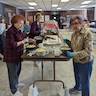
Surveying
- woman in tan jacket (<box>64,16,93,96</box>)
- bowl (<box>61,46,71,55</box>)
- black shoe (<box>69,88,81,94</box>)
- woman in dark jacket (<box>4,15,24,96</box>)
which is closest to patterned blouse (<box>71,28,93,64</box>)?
woman in tan jacket (<box>64,16,93,96</box>)

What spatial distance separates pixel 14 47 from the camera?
3295 millimetres

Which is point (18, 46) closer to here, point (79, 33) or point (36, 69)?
point (79, 33)

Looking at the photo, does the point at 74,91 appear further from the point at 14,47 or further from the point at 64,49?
the point at 14,47

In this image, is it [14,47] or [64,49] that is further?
[64,49]

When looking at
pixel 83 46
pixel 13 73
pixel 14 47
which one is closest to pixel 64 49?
pixel 83 46

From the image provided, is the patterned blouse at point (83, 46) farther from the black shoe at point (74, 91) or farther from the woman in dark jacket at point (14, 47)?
the black shoe at point (74, 91)

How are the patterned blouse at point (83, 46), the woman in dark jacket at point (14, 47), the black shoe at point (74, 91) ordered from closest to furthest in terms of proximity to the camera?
1. the patterned blouse at point (83, 46)
2. the woman in dark jacket at point (14, 47)
3. the black shoe at point (74, 91)

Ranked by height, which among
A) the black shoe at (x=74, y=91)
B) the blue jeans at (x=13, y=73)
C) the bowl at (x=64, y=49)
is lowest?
the black shoe at (x=74, y=91)

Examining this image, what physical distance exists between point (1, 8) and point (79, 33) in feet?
37.4

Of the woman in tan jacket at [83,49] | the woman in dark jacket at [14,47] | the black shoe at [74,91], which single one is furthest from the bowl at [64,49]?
the black shoe at [74,91]

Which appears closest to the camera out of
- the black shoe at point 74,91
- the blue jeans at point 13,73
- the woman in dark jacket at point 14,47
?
the woman in dark jacket at point 14,47

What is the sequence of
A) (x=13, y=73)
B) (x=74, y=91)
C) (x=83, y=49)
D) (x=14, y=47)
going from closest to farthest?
(x=83, y=49) < (x=14, y=47) < (x=13, y=73) < (x=74, y=91)

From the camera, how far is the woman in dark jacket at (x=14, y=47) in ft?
10.7

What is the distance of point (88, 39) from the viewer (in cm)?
288
